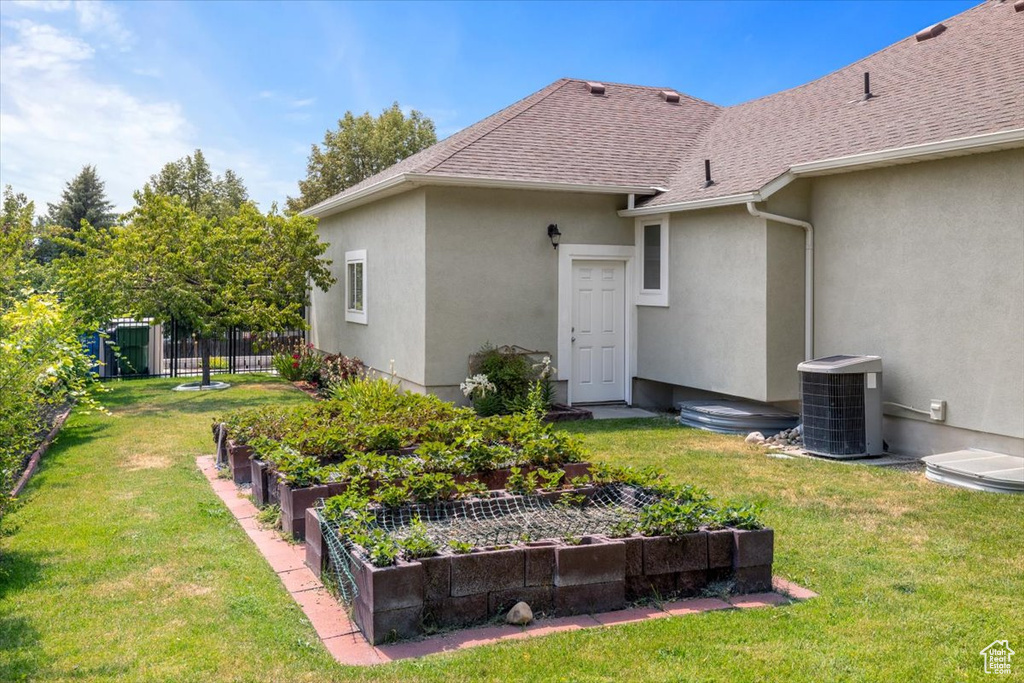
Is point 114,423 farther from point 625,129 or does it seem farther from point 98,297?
point 625,129

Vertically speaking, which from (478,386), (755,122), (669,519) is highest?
(755,122)

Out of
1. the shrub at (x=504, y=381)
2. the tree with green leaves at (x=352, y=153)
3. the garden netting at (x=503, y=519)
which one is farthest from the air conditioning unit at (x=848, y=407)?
the tree with green leaves at (x=352, y=153)

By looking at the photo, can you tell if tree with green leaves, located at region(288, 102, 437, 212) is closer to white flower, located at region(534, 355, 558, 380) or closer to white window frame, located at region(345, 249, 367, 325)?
white window frame, located at region(345, 249, 367, 325)

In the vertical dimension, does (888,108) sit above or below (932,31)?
below

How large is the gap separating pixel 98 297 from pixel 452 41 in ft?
35.8

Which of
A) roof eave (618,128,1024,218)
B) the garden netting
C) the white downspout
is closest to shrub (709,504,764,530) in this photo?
the garden netting

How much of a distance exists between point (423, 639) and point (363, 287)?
1084 cm

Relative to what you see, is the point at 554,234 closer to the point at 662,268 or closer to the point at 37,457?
the point at 662,268

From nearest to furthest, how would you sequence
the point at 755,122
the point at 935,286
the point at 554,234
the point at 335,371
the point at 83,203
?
the point at 935,286
the point at 554,234
the point at 755,122
the point at 335,371
the point at 83,203

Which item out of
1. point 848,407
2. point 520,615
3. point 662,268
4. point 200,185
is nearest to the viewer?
point 520,615

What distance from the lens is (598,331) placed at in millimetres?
12367

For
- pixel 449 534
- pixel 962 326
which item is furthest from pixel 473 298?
pixel 449 534

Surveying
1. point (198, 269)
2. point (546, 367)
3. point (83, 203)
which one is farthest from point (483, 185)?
point (83, 203)

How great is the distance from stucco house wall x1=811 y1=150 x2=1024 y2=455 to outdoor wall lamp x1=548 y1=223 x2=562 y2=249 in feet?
11.5
